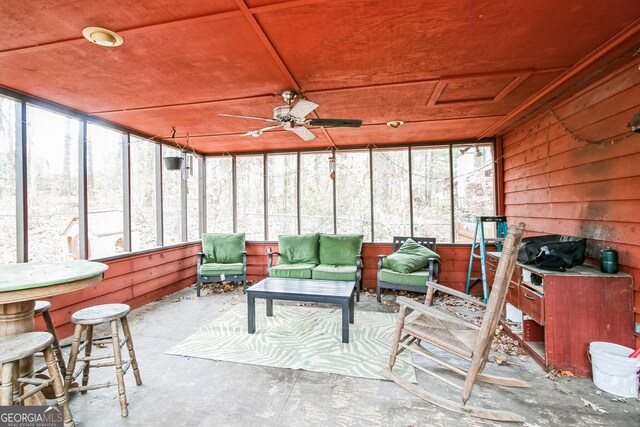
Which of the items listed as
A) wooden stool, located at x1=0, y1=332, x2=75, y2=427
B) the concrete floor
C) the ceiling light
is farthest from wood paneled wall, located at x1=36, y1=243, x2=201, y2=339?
the ceiling light

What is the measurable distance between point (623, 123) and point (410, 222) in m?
2.93

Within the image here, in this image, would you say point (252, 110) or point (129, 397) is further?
point (252, 110)

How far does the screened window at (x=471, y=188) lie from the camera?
4.60 m

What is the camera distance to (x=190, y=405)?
1.92m

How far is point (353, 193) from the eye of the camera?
5.14 meters

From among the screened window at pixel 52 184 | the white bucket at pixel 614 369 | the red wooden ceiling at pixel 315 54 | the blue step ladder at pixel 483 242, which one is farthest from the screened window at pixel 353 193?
the screened window at pixel 52 184

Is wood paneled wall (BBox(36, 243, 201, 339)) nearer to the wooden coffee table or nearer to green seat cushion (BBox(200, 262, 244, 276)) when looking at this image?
green seat cushion (BBox(200, 262, 244, 276))

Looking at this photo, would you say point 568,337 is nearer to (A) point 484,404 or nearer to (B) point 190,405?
(A) point 484,404

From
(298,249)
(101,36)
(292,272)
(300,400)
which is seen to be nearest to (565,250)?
(300,400)

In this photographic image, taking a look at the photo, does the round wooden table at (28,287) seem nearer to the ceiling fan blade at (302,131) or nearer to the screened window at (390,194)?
the ceiling fan blade at (302,131)

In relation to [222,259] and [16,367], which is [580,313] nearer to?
[16,367]

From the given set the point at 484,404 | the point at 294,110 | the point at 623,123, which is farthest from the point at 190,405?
the point at 623,123
